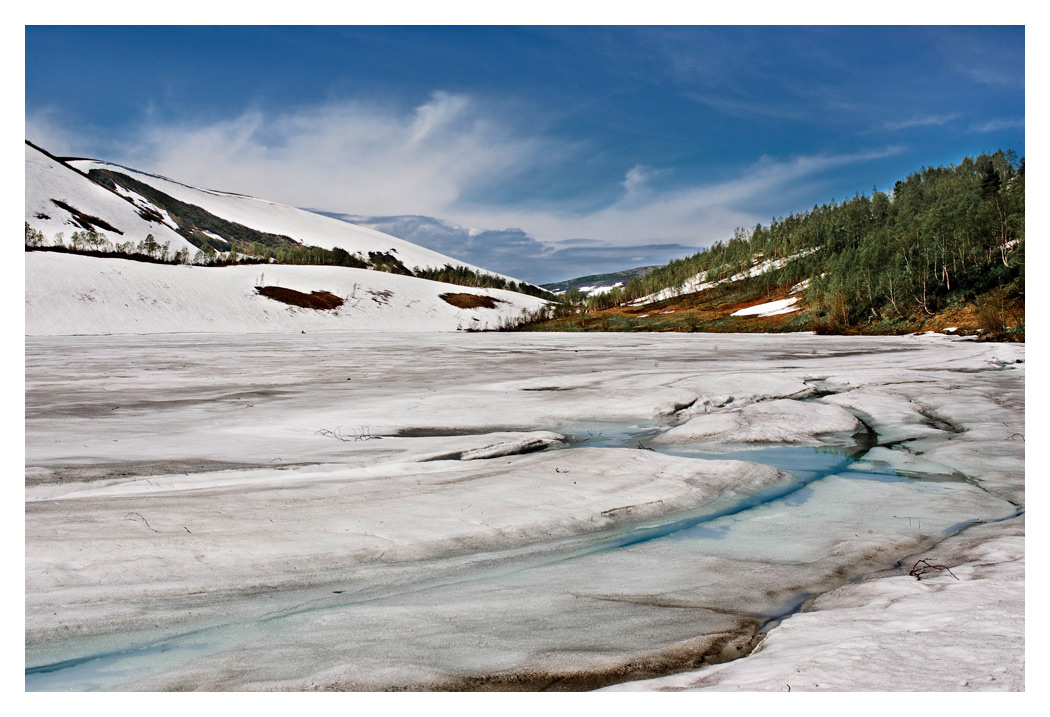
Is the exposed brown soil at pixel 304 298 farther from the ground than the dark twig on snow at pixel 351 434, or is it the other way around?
the exposed brown soil at pixel 304 298

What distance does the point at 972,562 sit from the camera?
389 centimetres

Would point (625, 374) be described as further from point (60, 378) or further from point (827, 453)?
point (60, 378)

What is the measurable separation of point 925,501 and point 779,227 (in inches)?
4883

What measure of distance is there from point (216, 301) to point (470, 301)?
3399 centimetres

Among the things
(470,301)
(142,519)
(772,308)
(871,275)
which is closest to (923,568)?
(142,519)

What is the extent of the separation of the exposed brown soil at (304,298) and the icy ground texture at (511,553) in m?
69.9

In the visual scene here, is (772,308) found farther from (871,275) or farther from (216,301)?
(216,301)

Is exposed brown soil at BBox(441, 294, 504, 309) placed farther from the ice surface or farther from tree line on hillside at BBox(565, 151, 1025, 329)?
tree line on hillside at BBox(565, 151, 1025, 329)

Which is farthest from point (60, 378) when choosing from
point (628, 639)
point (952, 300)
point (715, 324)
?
point (715, 324)

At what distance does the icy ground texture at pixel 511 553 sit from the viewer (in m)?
2.81

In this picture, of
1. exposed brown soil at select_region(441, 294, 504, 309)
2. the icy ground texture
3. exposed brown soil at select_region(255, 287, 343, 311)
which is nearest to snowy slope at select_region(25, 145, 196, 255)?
exposed brown soil at select_region(255, 287, 343, 311)

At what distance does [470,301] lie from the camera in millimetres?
89500

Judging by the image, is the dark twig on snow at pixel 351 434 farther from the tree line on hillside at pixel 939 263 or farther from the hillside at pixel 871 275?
the tree line on hillside at pixel 939 263

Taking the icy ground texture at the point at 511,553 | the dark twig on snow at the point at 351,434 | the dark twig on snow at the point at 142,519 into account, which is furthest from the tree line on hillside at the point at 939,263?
the dark twig on snow at the point at 142,519
